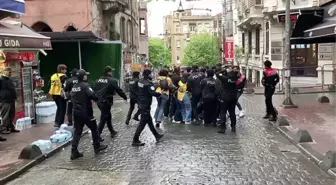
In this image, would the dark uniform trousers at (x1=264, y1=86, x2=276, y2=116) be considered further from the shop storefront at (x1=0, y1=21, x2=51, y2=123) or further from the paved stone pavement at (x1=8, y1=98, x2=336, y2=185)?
the shop storefront at (x1=0, y1=21, x2=51, y2=123)

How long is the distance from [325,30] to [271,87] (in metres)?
4.75

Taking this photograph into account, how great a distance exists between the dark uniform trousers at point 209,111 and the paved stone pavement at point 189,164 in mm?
1534

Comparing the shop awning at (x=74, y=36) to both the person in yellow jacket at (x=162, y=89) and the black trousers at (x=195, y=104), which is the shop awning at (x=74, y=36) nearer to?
the person in yellow jacket at (x=162, y=89)

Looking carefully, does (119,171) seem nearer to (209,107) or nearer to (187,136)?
(187,136)

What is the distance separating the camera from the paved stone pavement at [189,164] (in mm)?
7543

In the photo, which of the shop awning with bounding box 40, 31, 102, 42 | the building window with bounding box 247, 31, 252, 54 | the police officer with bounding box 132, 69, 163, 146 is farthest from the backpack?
the building window with bounding box 247, 31, 252, 54

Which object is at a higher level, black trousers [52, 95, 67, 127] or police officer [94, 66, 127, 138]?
police officer [94, 66, 127, 138]

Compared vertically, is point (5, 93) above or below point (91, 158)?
above

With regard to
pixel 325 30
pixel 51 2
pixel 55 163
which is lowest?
pixel 55 163

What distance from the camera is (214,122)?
1352cm

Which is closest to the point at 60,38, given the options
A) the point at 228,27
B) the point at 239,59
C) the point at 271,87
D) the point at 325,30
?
the point at 271,87

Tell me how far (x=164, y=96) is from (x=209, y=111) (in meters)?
1.42

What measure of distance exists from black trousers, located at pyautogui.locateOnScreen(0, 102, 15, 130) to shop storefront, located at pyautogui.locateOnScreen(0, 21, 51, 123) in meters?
1.15

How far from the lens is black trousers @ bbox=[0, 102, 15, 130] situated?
1202cm
